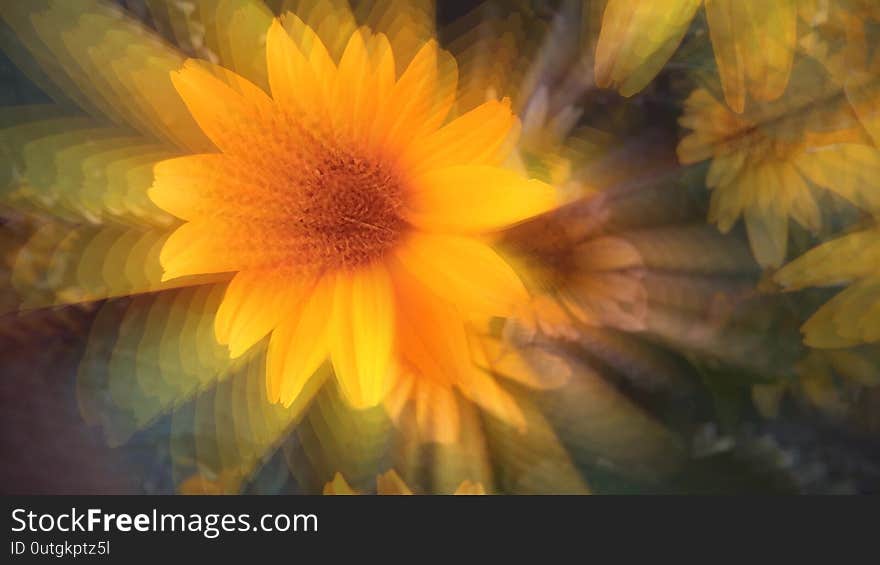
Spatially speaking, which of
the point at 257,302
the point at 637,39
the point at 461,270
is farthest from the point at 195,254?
the point at 637,39

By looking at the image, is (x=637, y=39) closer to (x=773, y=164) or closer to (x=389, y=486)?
(x=773, y=164)

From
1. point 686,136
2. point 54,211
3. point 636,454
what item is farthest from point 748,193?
point 54,211

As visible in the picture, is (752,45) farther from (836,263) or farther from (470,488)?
(470,488)

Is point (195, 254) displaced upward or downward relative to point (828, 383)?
upward

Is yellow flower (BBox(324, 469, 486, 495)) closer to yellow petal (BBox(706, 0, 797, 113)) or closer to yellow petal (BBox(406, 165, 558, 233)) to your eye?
yellow petal (BBox(406, 165, 558, 233))

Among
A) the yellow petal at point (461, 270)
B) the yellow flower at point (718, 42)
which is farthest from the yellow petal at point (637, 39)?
the yellow petal at point (461, 270)

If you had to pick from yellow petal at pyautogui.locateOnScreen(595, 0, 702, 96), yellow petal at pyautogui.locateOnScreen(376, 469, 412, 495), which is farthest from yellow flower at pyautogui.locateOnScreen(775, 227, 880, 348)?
yellow petal at pyautogui.locateOnScreen(376, 469, 412, 495)
